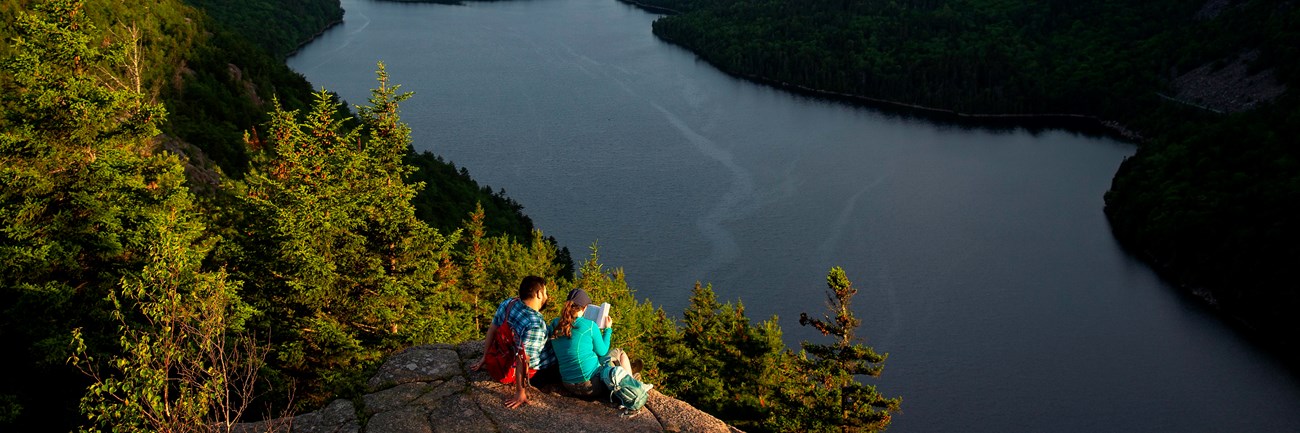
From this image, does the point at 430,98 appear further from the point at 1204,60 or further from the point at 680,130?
the point at 1204,60

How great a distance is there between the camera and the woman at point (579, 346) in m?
16.2

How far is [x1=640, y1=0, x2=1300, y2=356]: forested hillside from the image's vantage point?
99.4 m

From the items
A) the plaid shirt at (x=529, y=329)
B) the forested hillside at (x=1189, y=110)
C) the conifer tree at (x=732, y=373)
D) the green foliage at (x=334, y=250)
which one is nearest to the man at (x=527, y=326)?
the plaid shirt at (x=529, y=329)

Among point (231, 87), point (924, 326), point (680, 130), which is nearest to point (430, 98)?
point (680, 130)

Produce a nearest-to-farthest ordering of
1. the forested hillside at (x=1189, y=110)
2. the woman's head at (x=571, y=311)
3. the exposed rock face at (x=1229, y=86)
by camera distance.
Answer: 1. the woman's head at (x=571, y=311)
2. the forested hillside at (x=1189, y=110)
3. the exposed rock face at (x=1229, y=86)

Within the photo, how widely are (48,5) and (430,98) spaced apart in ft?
434

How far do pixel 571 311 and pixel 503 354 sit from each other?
5.59 feet

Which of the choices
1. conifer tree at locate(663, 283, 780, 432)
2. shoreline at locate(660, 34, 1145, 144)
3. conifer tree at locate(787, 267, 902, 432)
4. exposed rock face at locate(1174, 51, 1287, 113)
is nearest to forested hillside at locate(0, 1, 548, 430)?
conifer tree at locate(663, 283, 780, 432)

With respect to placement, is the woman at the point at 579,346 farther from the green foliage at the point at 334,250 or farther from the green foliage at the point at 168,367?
the green foliage at the point at 334,250

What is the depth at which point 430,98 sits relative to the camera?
15362cm

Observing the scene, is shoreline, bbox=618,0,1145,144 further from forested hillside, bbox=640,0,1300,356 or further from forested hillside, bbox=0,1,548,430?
forested hillside, bbox=0,1,548,430

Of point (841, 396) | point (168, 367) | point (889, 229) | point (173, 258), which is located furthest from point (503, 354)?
point (889, 229)

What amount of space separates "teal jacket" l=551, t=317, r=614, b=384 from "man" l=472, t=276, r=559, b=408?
0.31 meters

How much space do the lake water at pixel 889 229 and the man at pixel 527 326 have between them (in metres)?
58.2
